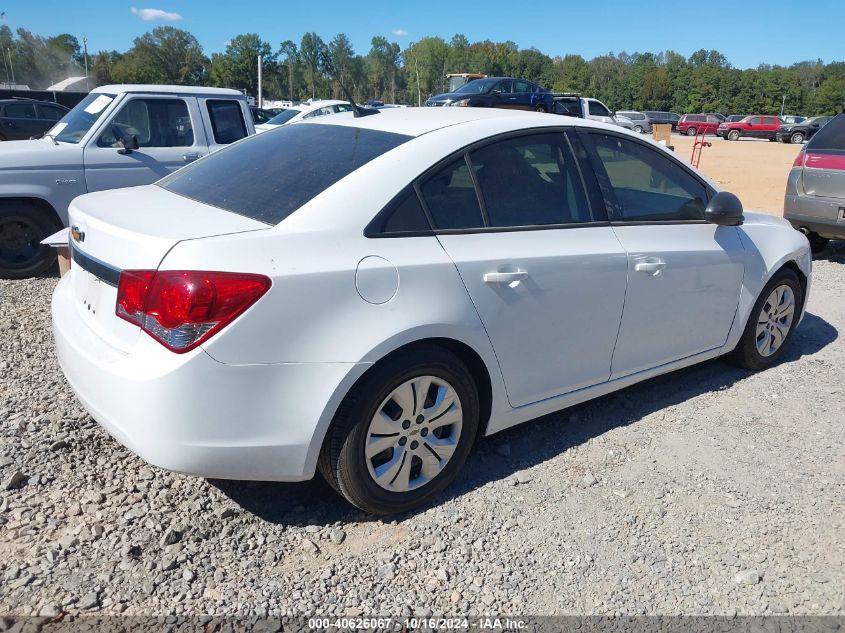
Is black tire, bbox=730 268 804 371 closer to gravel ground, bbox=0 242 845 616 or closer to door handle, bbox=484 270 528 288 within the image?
gravel ground, bbox=0 242 845 616

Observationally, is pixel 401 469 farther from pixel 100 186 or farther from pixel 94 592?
pixel 100 186

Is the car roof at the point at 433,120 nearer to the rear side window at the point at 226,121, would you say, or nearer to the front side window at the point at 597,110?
the rear side window at the point at 226,121

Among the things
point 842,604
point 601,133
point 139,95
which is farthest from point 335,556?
point 139,95

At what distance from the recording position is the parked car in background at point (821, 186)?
7848 mm

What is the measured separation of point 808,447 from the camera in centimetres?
387

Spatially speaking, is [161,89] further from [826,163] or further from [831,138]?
[831,138]

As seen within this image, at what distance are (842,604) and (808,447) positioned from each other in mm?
1348

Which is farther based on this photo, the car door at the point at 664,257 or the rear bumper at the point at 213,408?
the car door at the point at 664,257

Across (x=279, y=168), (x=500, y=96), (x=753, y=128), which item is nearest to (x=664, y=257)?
(x=279, y=168)

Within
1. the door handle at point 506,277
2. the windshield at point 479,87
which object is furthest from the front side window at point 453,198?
the windshield at point 479,87

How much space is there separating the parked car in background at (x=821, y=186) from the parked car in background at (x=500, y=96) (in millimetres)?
12507

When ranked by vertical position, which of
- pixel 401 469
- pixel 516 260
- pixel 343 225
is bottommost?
pixel 401 469

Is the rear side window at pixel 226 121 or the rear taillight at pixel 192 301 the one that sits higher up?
the rear side window at pixel 226 121

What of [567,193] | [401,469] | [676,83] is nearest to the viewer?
[401,469]
